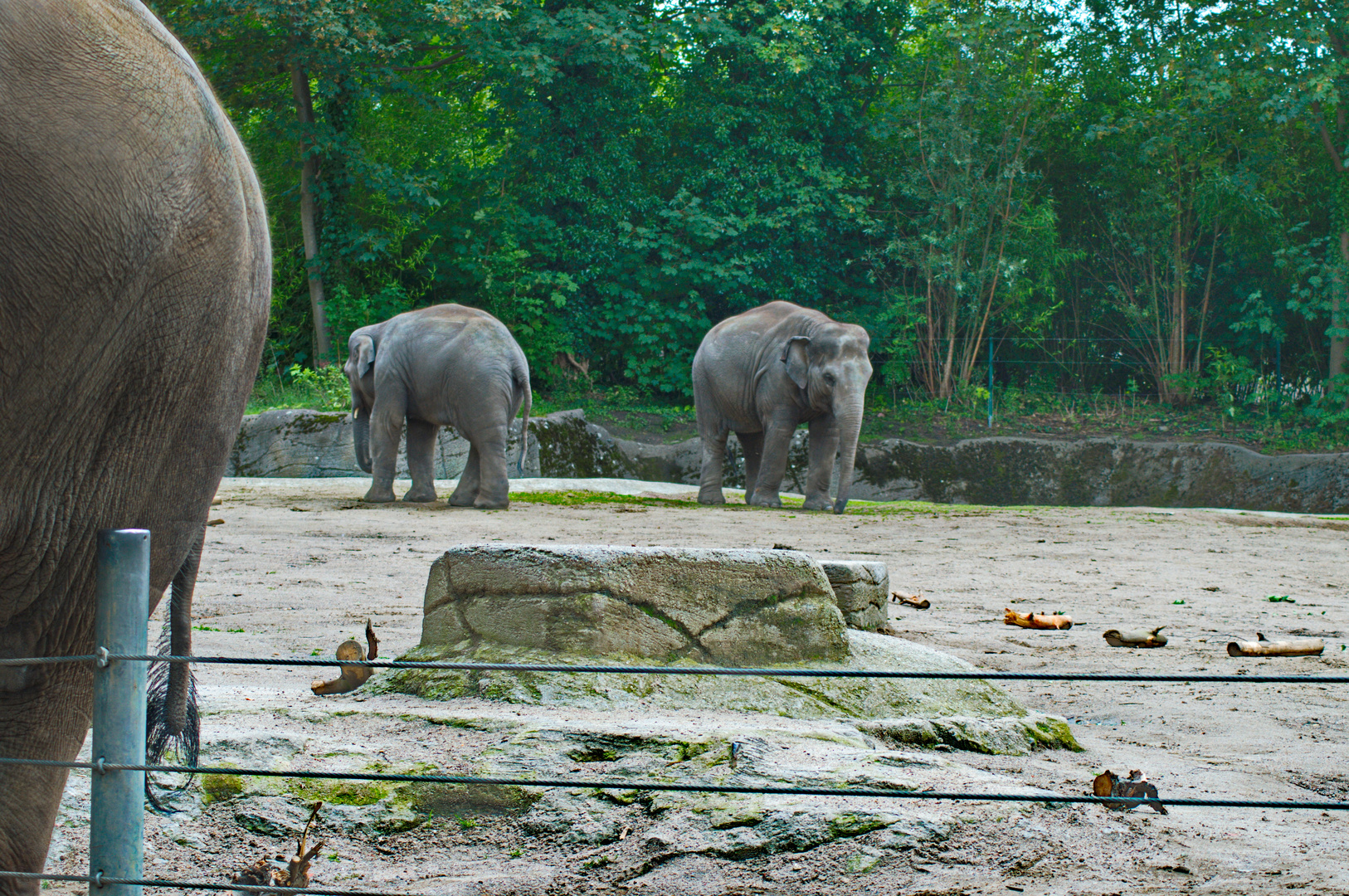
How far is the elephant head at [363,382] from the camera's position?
458 inches

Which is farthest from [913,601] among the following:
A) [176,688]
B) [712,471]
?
[712,471]

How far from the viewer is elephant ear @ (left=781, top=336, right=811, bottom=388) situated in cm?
1185

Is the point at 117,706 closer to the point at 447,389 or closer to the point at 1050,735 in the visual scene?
the point at 1050,735

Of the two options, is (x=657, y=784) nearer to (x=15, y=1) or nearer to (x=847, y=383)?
(x=15, y=1)

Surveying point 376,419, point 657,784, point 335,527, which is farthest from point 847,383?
point 657,784

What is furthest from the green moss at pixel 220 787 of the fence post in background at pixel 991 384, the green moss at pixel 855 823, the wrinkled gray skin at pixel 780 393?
the fence post in background at pixel 991 384

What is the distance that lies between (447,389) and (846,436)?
353 centimetres

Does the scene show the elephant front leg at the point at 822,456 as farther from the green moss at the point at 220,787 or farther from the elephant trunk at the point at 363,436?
the green moss at the point at 220,787

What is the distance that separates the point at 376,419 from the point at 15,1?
971 centimetres

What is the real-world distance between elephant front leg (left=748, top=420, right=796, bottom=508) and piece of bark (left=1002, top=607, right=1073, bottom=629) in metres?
6.69

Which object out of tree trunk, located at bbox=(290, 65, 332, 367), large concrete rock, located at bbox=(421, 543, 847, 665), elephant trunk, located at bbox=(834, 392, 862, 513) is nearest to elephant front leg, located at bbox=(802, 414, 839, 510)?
elephant trunk, located at bbox=(834, 392, 862, 513)

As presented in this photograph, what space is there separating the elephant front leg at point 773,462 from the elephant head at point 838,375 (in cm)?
41

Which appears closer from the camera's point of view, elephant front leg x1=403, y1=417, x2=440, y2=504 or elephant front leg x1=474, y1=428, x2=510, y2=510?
elephant front leg x1=474, y1=428, x2=510, y2=510

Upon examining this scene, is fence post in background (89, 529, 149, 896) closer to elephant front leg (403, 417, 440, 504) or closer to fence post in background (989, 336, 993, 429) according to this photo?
elephant front leg (403, 417, 440, 504)
